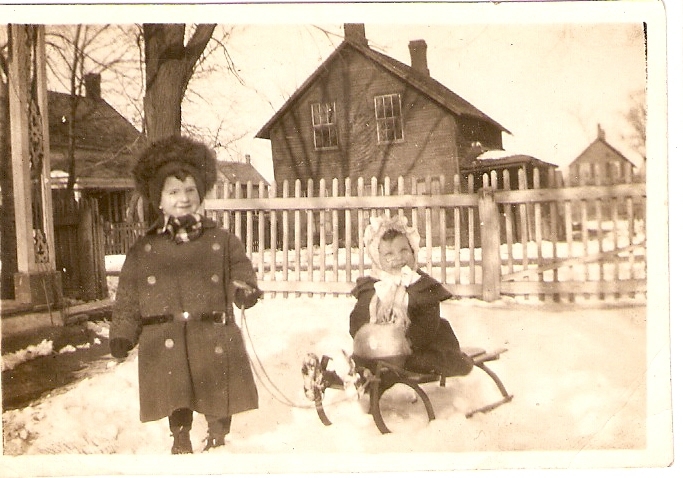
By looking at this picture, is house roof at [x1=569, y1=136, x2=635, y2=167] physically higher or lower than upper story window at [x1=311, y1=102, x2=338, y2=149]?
lower

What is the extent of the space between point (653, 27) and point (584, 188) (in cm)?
58

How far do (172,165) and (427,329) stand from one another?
94 cm

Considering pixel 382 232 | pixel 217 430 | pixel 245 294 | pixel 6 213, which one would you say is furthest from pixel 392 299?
pixel 6 213

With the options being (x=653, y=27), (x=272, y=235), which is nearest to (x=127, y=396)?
(x=272, y=235)

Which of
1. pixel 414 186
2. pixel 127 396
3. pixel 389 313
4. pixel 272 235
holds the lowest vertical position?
pixel 127 396

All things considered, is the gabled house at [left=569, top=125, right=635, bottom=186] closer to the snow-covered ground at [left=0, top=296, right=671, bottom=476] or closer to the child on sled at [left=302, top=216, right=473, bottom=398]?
the snow-covered ground at [left=0, top=296, right=671, bottom=476]

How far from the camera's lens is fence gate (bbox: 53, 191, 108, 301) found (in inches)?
75.2

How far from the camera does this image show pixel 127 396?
189 centimetres

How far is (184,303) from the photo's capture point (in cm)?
181

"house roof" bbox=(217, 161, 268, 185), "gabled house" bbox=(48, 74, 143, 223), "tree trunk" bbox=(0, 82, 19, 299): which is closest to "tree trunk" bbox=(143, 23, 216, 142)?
"gabled house" bbox=(48, 74, 143, 223)

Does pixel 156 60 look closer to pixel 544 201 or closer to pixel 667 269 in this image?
pixel 544 201

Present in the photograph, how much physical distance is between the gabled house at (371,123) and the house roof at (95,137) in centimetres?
42

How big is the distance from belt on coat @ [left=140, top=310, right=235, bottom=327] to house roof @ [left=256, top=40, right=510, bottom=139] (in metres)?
0.58

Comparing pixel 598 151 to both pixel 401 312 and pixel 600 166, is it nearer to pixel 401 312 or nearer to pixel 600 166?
pixel 600 166
